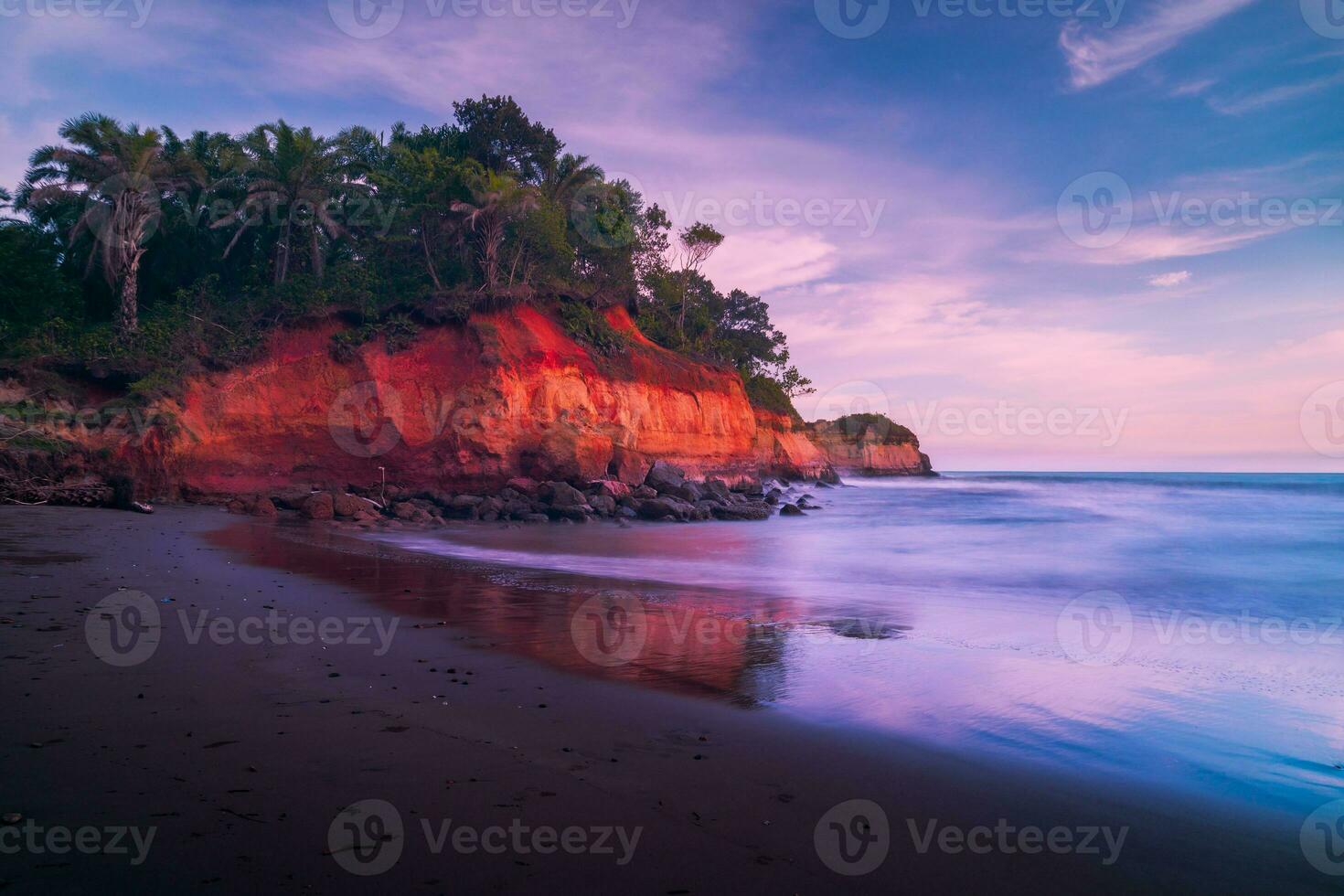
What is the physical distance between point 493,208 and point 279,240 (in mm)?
7821

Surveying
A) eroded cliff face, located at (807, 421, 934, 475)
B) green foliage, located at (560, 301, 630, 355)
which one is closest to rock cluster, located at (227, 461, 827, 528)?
green foliage, located at (560, 301, 630, 355)

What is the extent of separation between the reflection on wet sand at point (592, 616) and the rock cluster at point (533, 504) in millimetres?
5558

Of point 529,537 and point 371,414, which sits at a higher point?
point 371,414

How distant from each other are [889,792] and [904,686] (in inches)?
80.4

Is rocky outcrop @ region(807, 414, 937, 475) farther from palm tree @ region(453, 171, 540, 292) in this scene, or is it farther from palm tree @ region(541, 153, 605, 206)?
palm tree @ region(453, 171, 540, 292)

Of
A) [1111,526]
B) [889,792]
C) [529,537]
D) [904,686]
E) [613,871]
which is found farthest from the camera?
[1111,526]

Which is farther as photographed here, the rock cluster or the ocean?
the rock cluster

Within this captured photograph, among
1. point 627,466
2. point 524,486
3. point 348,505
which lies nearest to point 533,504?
point 524,486

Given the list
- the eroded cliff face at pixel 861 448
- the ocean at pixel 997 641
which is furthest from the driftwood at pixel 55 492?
the eroded cliff face at pixel 861 448

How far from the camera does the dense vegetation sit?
19453 mm

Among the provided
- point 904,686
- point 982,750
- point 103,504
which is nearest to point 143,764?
point 982,750

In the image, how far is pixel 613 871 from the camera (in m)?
2.53

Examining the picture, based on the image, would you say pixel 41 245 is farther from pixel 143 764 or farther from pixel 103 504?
pixel 143 764

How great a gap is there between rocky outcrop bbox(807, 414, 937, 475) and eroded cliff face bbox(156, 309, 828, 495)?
4526cm
